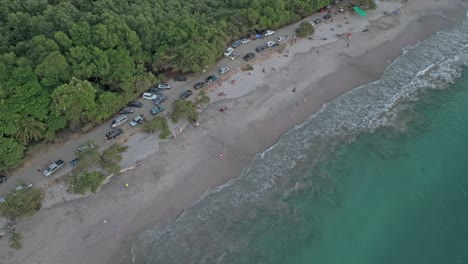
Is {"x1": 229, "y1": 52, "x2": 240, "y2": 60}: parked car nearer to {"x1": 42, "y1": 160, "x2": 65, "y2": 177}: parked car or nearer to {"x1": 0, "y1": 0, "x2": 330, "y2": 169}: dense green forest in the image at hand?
{"x1": 0, "y1": 0, "x2": 330, "y2": 169}: dense green forest

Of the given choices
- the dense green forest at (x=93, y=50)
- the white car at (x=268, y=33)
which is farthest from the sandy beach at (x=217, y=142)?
the dense green forest at (x=93, y=50)

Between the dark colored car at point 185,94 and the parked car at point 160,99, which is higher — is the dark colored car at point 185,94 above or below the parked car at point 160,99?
below

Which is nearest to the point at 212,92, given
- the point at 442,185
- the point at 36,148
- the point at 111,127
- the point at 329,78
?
the point at 111,127

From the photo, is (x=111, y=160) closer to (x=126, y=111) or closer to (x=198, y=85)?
(x=126, y=111)

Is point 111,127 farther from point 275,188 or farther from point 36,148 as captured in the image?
point 275,188

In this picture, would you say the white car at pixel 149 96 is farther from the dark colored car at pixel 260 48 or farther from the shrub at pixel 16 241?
the shrub at pixel 16 241

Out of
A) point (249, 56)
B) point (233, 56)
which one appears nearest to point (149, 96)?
point (233, 56)
